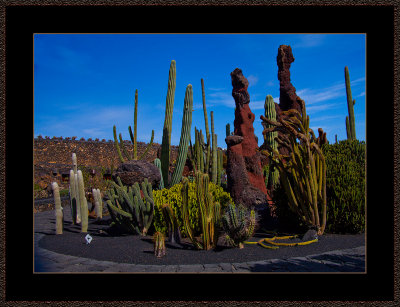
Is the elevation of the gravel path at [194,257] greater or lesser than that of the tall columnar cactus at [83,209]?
lesser

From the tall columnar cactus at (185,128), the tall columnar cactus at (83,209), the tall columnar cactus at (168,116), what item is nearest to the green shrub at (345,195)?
the tall columnar cactus at (185,128)

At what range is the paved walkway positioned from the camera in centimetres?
400

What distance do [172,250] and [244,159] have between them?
4102mm

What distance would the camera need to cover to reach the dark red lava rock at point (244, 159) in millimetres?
7051

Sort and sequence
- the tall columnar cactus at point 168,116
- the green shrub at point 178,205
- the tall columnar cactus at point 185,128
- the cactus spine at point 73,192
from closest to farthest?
the green shrub at point 178,205 < the cactus spine at point 73,192 < the tall columnar cactus at point 185,128 < the tall columnar cactus at point 168,116

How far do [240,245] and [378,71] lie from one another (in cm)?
332

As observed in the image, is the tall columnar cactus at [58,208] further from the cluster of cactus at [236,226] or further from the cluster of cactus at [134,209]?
the cluster of cactus at [236,226]

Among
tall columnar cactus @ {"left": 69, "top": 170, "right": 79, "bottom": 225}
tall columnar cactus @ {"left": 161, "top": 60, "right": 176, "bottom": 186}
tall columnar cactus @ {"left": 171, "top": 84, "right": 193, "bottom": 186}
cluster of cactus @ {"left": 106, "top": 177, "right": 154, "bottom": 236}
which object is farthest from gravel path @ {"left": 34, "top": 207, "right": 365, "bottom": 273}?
tall columnar cactus @ {"left": 161, "top": 60, "right": 176, "bottom": 186}

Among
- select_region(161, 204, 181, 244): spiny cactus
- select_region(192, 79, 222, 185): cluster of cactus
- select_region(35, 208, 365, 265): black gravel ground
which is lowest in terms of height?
select_region(35, 208, 365, 265): black gravel ground

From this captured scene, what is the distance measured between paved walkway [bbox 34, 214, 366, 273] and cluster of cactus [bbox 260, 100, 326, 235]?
1.19 meters

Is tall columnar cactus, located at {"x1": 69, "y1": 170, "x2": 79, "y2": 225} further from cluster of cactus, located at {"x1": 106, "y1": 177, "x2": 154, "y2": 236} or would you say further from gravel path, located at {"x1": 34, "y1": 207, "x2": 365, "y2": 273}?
gravel path, located at {"x1": 34, "y1": 207, "x2": 365, "y2": 273}

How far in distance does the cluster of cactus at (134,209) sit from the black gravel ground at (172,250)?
238 millimetres

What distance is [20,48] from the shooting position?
3.14 metres

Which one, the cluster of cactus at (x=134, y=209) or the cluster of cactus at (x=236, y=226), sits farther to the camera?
the cluster of cactus at (x=134, y=209)
